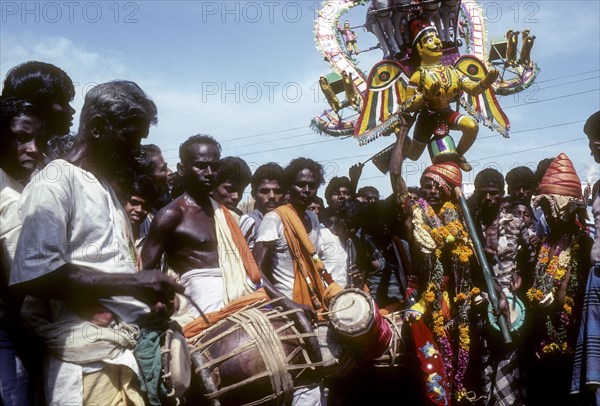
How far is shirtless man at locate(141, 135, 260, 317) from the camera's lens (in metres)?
3.84

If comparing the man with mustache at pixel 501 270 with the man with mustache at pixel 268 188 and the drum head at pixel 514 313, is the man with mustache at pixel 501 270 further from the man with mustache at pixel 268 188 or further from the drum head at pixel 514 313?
the man with mustache at pixel 268 188

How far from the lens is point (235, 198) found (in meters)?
6.43

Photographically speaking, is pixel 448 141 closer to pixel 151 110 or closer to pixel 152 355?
pixel 151 110

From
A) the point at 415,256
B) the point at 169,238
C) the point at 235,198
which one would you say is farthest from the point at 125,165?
the point at 235,198

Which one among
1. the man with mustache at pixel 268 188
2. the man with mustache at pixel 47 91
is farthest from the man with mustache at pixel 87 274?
the man with mustache at pixel 268 188

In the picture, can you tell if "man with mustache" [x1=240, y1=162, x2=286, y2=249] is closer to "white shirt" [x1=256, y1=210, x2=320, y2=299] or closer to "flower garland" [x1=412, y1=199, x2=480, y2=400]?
"white shirt" [x1=256, y1=210, x2=320, y2=299]

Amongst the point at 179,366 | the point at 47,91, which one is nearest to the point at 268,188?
the point at 47,91

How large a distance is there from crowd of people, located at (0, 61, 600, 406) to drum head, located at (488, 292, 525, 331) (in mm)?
12

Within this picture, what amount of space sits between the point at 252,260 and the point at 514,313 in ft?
8.36

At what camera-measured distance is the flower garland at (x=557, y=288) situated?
16.7ft

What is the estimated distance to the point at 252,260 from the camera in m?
4.09

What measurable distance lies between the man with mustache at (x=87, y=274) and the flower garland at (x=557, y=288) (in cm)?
367

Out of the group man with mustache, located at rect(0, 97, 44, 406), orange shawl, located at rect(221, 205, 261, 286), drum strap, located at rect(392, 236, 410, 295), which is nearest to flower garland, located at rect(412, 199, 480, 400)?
drum strap, located at rect(392, 236, 410, 295)

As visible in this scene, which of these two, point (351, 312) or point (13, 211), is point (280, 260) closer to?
point (351, 312)
